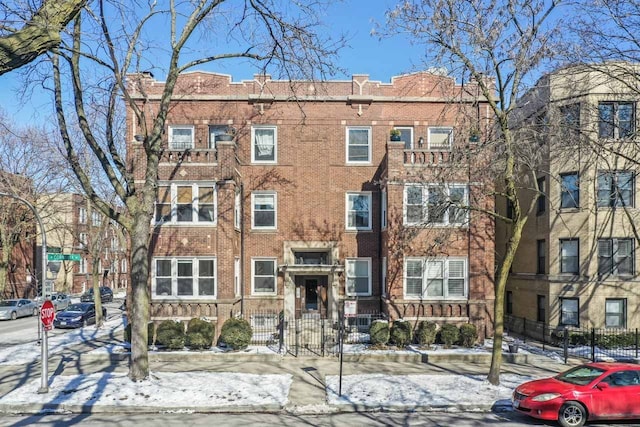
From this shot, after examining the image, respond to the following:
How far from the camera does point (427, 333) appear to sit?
17281 mm

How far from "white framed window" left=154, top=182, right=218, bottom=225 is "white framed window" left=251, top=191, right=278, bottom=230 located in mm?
3320

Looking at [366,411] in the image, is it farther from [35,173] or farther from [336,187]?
[35,173]

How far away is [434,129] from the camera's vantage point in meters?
22.0

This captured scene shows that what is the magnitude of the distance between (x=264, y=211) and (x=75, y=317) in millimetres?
12956

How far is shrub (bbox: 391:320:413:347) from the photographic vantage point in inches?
675

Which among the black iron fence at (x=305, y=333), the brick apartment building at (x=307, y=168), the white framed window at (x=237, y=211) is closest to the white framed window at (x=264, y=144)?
the brick apartment building at (x=307, y=168)

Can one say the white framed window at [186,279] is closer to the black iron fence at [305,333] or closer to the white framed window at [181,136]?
the black iron fence at [305,333]

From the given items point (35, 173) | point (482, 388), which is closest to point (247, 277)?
point (482, 388)

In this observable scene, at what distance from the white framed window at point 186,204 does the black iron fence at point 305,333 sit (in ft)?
17.5

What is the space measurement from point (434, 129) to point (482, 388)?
43.0 ft

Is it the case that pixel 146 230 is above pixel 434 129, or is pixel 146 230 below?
below

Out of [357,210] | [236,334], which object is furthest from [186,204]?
[357,210]

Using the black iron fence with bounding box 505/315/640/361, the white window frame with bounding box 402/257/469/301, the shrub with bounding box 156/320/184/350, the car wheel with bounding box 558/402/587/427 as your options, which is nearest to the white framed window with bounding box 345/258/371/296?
the white window frame with bounding box 402/257/469/301

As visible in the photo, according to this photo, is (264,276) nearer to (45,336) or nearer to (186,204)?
(186,204)
